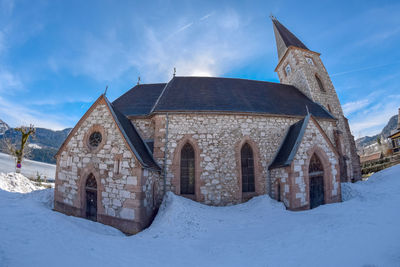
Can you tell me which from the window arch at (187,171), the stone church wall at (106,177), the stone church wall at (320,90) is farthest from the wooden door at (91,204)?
the stone church wall at (320,90)

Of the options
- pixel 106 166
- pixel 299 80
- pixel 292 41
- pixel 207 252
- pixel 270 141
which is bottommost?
pixel 207 252

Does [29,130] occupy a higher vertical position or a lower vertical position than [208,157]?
higher

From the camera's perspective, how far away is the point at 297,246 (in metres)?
4.95

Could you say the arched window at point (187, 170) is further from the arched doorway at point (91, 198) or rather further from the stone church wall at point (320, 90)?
the stone church wall at point (320, 90)

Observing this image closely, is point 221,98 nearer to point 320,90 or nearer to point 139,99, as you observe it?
point 139,99

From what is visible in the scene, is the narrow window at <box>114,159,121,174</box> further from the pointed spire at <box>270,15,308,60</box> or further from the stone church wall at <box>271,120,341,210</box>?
the pointed spire at <box>270,15,308,60</box>

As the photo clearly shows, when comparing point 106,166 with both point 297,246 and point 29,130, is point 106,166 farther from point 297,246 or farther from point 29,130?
point 29,130

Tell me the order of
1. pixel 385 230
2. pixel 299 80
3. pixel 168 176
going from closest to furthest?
pixel 385 230
pixel 168 176
pixel 299 80

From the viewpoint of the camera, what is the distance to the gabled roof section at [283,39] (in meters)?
19.1

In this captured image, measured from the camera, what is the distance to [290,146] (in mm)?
9852

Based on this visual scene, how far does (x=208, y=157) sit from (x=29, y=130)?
833 inches

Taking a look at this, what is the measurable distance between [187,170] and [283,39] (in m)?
18.9

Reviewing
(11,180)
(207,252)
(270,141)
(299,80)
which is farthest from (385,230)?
(11,180)

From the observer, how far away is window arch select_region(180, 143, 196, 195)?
32.6 ft
